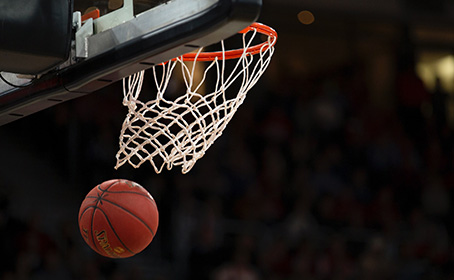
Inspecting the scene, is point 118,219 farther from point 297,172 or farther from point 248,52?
point 297,172

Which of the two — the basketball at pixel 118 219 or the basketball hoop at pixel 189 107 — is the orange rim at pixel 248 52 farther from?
the basketball at pixel 118 219

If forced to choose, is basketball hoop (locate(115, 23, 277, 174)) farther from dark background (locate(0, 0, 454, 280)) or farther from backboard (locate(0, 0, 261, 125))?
dark background (locate(0, 0, 454, 280))

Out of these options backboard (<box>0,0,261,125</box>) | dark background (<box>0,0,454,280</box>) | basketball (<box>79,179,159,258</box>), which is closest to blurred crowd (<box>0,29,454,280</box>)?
dark background (<box>0,0,454,280</box>)

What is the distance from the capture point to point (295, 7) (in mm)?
8922

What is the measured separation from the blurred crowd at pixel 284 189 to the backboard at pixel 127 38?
11.3 feet

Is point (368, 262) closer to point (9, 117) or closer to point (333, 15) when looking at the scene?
point (333, 15)

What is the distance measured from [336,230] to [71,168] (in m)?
2.63

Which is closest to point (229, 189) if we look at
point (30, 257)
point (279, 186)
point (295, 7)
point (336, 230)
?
point (279, 186)

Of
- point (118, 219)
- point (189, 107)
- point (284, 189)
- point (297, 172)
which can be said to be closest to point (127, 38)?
point (189, 107)

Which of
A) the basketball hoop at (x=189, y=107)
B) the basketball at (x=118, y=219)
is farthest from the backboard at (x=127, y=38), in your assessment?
the basketball at (x=118, y=219)

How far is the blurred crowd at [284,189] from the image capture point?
6.41 metres

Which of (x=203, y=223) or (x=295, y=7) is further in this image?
(x=295, y=7)

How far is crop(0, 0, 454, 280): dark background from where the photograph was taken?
6438mm

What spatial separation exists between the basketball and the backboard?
0.49m
